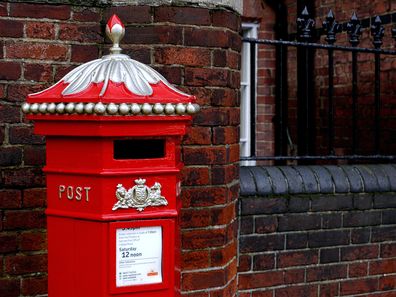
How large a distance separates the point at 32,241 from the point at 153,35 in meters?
1.26

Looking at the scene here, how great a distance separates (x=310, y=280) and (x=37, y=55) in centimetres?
222

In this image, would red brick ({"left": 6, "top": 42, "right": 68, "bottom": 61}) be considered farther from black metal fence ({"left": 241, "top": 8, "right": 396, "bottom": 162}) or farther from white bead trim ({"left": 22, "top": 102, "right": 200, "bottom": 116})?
black metal fence ({"left": 241, "top": 8, "right": 396, "bottom": 162})

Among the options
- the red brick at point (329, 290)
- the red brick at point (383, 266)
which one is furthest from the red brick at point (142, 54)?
the red brick at point (383, 266)

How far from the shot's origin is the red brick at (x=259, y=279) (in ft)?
13.6

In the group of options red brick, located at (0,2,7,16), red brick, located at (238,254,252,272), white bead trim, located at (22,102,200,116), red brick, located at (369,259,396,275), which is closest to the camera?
white bead trim, located at (22,102,200,116)

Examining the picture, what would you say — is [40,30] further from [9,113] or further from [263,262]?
[263,262]

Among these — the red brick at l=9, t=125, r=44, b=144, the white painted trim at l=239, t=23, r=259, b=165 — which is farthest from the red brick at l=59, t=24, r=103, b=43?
the white painted trim at l=239, t=23, r=259, b=165

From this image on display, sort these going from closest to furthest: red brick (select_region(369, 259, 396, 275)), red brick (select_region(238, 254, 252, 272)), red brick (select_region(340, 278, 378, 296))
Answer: red brick (select_region(238, 254, 252, 272)), red brick (select_region(340, 278, 378, 296)), red brick (select_region(369, 259, 396, 275))

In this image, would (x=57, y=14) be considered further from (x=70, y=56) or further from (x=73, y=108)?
(x=73, y=108)

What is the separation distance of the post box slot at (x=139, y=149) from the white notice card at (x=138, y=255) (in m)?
0.29

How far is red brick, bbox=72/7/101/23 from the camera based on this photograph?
11.7ft

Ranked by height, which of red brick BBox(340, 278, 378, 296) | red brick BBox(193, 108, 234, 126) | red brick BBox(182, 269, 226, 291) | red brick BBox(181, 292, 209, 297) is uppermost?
red brick BBox(193, 108, 234, 126)

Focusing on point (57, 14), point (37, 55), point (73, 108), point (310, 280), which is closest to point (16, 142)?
point (37, 55)

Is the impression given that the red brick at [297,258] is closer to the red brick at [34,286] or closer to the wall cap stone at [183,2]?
the red brick at [34,286]
